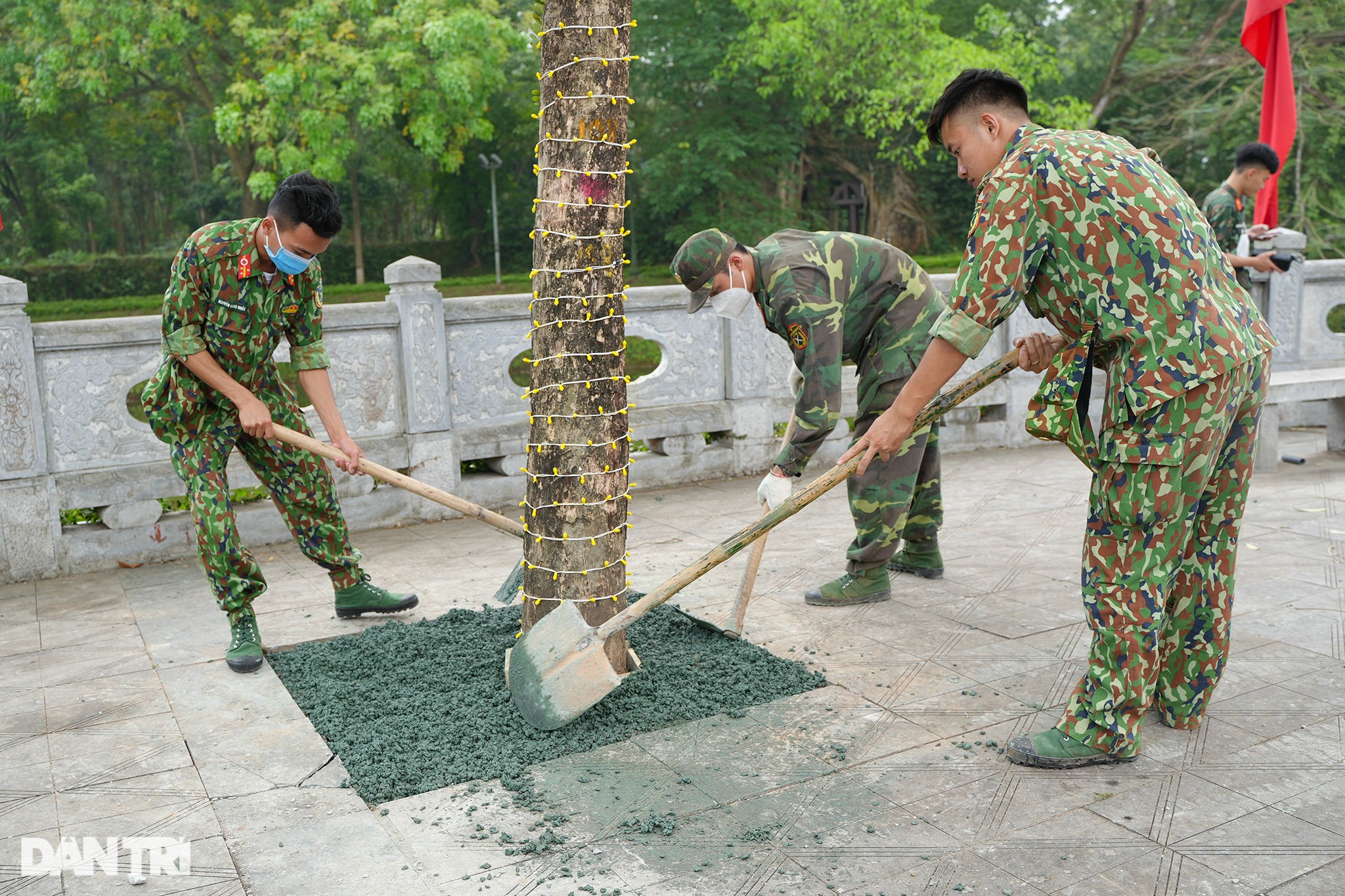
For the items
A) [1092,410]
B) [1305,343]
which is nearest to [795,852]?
[1092,410]

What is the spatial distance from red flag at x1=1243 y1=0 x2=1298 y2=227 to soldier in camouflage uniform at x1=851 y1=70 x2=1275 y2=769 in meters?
5.21

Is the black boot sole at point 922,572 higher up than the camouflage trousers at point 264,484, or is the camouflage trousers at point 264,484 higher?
the camouflage trousers at point 264,484

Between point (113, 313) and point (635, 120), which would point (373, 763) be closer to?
point (113, 313)

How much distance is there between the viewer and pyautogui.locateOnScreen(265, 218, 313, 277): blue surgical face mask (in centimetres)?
407

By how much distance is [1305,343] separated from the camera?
9.22 metres

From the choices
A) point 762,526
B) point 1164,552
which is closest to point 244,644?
point 762,526

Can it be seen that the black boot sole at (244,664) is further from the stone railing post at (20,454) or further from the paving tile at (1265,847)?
the paving tile at (1265,847)

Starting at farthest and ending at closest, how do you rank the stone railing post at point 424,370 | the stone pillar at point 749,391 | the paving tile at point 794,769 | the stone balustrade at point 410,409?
the stone pillar at point 749,391 → the stone railing post at point 424,370 → the stone balustrade at point 410,409 → the paving tile at point 794,769

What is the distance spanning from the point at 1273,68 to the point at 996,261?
19.6 ft

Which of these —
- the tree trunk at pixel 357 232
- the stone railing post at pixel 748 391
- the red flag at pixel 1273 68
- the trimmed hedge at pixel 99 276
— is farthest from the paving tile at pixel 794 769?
the tree trunk at pixel 357 232

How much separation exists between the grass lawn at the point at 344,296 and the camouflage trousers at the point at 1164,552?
1781 centimetres

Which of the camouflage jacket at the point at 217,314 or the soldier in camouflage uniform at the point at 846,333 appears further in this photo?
the soldier in camouflage uniform at the point at 846,333

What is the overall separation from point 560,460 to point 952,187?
26.4m

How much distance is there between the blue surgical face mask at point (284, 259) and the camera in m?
4.07
